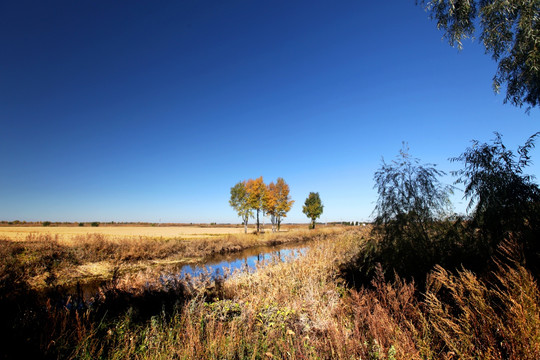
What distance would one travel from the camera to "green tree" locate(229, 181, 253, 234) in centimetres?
4509

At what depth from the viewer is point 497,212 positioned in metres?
5.59

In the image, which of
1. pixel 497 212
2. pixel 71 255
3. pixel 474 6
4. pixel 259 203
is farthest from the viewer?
pixel 259 203

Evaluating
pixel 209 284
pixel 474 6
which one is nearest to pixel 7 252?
pixel 209 284

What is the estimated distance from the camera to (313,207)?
2184 inches

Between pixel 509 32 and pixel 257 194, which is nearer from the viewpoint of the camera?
pixel 509 32

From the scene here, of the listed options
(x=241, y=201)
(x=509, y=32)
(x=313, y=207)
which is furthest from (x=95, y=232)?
(x=509, y=32)

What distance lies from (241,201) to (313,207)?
60.0ft

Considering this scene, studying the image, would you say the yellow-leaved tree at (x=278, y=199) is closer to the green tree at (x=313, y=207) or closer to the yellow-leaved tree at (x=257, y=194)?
the yellow-leaved tree at (x=257, y=194)

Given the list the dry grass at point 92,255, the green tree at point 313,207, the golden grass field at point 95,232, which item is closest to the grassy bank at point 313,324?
the dry grass at point 92,255

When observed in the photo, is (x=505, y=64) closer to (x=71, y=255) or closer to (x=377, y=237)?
(x=377, y=237)

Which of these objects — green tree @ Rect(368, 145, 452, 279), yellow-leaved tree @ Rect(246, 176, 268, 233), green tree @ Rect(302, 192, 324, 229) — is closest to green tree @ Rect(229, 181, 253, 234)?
yellow-leaved tree @ Rect(246, 176, 268, 233)

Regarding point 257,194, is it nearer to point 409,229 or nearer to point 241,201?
→ point 241,201

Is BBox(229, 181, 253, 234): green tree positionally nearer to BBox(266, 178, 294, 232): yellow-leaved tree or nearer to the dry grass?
BBox(266, 178, 294, 232): yellow-leaved tree

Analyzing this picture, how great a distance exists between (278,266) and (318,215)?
161 feet
